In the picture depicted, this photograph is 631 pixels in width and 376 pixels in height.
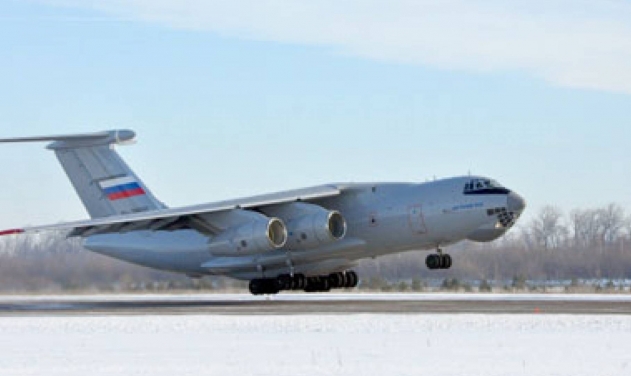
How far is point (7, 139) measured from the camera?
3133 centimetres

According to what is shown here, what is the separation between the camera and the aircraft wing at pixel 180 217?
2883cm

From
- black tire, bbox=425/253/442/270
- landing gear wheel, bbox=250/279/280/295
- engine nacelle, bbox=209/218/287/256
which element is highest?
engine nacelle, bbox=209/218/287/256

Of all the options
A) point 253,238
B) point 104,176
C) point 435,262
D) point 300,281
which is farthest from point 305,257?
point 104,176

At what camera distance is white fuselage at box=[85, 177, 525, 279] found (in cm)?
2812

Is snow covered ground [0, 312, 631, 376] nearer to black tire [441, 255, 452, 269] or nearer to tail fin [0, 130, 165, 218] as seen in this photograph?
black tire [441, 255, 452, 269]

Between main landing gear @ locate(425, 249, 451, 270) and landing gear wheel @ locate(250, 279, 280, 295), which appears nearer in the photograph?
main landing gear @ locate(425, 249, 451, 270)

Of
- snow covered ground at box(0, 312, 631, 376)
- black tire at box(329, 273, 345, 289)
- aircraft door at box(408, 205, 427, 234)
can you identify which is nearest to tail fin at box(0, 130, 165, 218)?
black tire at box(329, 273, 345, 289)

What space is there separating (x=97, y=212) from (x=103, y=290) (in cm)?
313

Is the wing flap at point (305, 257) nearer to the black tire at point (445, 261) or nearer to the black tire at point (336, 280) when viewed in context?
the black tire at point (336, 280)

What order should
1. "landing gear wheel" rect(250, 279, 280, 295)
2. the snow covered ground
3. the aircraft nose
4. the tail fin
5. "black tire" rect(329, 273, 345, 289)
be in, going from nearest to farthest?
the snow covered ground → the aircraft nose → "landing gear wheel" rect(250, 279, 280, 295) → "black tire" rect(329, 273, 345, 289) → the tail fin

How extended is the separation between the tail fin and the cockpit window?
9378 mm

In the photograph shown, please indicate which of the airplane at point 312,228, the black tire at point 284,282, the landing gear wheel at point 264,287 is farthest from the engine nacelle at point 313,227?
the landing gear wheel at point 264,287

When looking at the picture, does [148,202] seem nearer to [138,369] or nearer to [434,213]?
[434,213]

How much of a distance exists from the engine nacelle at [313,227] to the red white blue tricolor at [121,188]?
17.9 ft
